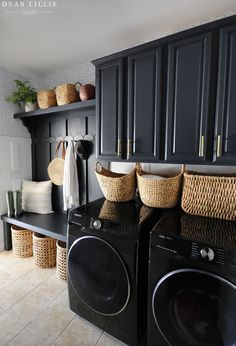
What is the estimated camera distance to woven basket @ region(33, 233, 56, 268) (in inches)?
88.4

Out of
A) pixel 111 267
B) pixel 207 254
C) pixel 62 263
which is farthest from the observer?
pixel 62 263

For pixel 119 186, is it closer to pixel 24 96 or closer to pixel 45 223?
pixel 45 223

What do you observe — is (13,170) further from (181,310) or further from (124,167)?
(181,310)

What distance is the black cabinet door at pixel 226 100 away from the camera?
1.22m

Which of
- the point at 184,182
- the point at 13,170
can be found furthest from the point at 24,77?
the point at 184,182

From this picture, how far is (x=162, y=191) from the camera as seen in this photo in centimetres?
153

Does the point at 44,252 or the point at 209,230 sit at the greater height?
the point at 209,230

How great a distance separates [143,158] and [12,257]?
2.17 meters

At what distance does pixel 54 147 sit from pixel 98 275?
180 centimetres

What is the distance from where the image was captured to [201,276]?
3.32 feet

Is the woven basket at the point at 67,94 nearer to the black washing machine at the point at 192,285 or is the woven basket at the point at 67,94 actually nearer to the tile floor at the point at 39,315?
the black washing machine at the point at 192,285

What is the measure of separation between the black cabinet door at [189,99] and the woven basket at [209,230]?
0.42 meters

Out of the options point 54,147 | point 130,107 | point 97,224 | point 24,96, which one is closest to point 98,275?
point 97,224

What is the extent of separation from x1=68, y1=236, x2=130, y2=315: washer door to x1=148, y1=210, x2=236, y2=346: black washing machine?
208 millimetres
